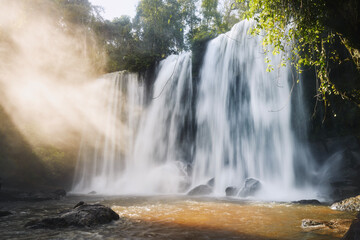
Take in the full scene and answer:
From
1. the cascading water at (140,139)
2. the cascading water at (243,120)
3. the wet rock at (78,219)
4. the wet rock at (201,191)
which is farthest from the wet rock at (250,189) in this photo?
the wet rock at (78,219)

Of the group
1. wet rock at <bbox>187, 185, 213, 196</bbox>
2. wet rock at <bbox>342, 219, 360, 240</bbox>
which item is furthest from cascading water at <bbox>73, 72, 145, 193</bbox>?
wet rock at <bbox>342, 219, 360, 240</bbox>

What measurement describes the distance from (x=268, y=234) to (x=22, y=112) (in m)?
22.6

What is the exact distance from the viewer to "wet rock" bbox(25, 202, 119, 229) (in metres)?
5.34

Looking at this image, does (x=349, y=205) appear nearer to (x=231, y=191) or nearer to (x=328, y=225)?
(x=328, y=225)

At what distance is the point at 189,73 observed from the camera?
19250mm

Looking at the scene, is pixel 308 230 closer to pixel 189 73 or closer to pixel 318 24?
pixel 318 24

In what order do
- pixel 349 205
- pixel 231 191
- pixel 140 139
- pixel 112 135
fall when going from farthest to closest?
pixel 112 135 → pixel 140 139 → pixel 231 191 → pixel 349 205

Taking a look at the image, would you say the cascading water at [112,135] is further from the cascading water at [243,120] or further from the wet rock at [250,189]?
the wet rock at [250,189]

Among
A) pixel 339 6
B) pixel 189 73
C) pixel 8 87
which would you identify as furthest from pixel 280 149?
pixel 8 87

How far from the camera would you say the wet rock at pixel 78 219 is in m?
5.34

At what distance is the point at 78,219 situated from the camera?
5.47 meters

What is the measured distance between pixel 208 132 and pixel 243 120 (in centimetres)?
270

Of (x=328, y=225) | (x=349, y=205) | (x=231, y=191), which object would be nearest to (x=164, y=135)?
(x=231, y=191)

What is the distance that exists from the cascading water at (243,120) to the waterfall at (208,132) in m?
0.06
